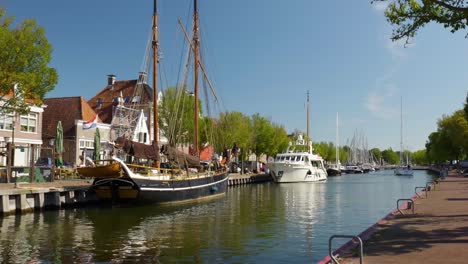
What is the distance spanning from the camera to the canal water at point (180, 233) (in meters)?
16.2

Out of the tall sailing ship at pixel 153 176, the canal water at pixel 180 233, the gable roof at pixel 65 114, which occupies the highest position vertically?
the gable roof at pixel 65 114

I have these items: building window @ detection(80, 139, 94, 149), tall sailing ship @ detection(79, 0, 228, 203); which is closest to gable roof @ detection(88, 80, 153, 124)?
building window @ detection(80, 139, 94, 149)

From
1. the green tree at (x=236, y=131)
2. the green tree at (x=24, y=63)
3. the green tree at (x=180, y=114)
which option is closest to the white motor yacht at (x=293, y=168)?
the green tree at (x=236, y=131)

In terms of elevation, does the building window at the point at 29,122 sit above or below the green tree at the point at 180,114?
below

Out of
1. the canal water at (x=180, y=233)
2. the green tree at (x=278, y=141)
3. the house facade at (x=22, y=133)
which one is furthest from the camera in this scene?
the green tree at (x=278, y=141)

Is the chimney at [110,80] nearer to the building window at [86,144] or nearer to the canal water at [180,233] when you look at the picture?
the building window at [86,144]

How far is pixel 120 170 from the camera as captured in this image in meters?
30.9

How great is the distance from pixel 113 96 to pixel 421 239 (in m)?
64.8

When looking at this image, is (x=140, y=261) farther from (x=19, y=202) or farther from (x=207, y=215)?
(x=19, y=202)

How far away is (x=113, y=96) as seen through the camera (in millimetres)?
73500

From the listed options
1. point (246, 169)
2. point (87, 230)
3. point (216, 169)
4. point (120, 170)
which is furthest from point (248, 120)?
point (87, 230)

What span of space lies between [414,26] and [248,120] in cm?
6991

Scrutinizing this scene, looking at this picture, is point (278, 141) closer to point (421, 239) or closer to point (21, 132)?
point (21, 132)

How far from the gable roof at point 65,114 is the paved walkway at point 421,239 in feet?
143
